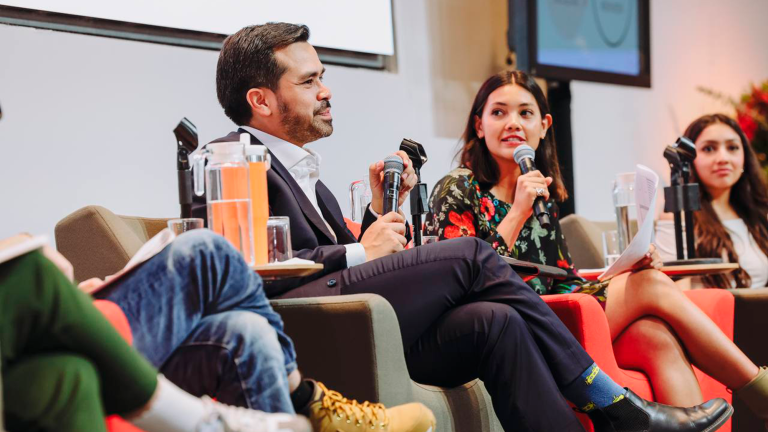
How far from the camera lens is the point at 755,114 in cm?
538

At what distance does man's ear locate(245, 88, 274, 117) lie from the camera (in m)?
2.35

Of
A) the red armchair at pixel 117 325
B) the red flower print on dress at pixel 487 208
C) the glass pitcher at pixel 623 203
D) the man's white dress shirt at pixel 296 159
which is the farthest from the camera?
the glass pitcher at pixel 623 203

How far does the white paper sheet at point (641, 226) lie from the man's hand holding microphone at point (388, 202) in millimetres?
616

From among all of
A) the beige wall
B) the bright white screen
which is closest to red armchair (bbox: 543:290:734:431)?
the beige wall

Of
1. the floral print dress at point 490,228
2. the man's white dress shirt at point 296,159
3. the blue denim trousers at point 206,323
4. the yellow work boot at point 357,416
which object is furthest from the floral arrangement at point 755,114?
the blue denim trousers at point 206,323

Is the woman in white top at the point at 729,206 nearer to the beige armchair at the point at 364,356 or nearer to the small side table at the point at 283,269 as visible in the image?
the beige armchair at the point at 364,356

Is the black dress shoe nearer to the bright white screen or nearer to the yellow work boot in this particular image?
the yellow work boot

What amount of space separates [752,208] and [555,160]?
1194 mm

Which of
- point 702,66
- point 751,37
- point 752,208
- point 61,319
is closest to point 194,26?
point 61,319

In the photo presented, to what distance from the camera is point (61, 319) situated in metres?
1.09

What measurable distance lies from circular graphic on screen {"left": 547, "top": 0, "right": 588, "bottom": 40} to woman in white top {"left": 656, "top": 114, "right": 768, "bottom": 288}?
76 centimetres

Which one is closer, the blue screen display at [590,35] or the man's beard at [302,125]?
the man's beard at [302,125]

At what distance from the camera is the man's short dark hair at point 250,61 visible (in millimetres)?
2346

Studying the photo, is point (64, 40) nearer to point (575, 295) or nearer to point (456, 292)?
point (456, 292)
